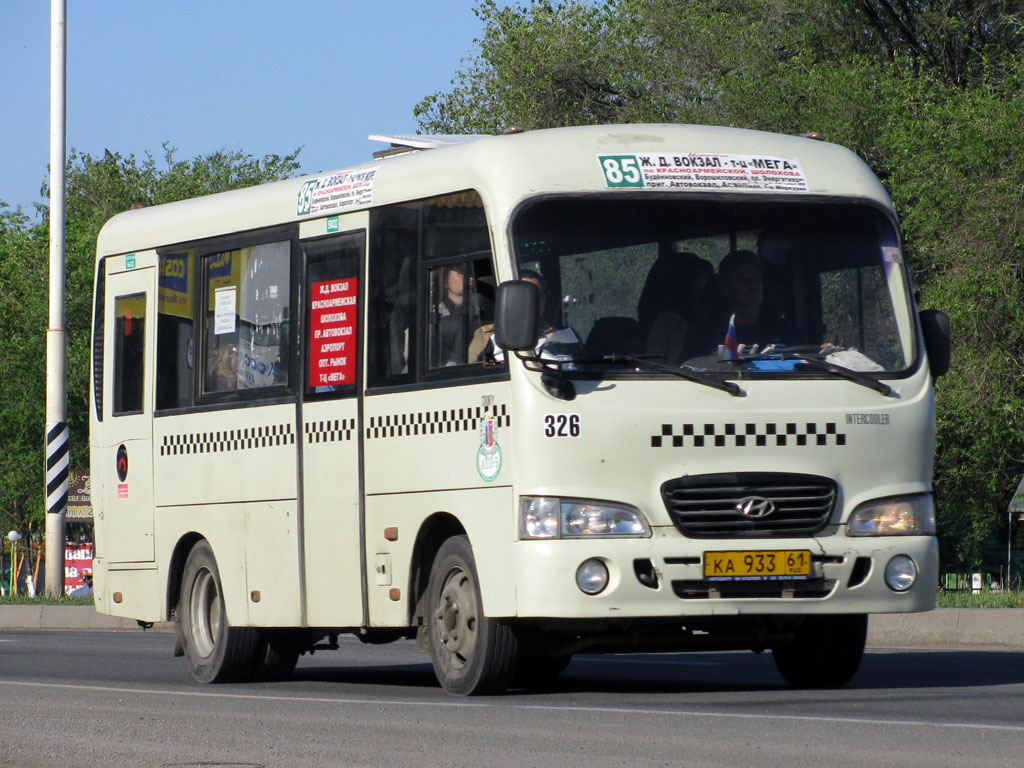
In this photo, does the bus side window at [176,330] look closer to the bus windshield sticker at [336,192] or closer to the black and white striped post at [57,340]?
the bus windshield sticker at [336,192]

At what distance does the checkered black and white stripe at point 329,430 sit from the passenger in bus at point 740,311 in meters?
2.45

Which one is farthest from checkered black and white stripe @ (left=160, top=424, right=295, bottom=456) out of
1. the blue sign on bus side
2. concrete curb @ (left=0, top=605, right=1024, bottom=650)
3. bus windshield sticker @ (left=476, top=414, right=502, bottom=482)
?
concrete curb @ (left=0, top=605, right=1024, bottom=650)

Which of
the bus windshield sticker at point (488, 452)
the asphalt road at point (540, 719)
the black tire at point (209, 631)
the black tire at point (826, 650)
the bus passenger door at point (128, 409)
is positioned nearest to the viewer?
the asphalt road at point (540, 719)

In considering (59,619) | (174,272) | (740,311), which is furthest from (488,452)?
(59,619)

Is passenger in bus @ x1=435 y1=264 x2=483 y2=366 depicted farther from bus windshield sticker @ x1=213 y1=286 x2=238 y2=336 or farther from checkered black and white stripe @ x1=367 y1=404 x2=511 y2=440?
bus windshield sticker @ x1=213 y1=286 x2=238 y2=336

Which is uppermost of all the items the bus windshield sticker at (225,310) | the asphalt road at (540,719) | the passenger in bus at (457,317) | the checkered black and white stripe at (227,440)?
the bus windshield sticker at (225,310)

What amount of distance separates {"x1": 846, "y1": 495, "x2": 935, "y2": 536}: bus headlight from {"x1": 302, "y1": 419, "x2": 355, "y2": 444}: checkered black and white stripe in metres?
3.17

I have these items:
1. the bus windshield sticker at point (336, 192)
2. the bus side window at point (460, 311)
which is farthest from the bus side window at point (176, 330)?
the bus side window at point (460, 311)

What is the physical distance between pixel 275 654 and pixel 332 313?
261 centimetres

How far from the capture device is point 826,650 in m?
12.3

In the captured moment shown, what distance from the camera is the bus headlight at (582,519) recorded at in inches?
432

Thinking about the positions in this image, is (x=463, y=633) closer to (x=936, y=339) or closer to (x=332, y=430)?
(x=332, y=430)

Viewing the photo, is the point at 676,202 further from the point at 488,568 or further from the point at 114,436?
the point at 114,436

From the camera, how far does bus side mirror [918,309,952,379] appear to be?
39.4 ft
